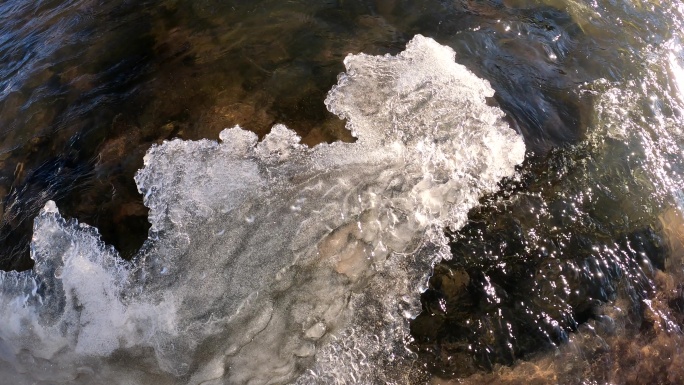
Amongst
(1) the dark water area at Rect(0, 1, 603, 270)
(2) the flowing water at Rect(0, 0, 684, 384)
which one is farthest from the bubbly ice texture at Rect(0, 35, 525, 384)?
(1) the dark water area at Rect(0, 1, 603, 270)

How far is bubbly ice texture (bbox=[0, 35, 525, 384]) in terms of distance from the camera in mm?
2400

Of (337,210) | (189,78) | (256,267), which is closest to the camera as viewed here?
(256,267)

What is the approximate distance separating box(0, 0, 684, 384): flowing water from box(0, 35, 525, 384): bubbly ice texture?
0.03ft

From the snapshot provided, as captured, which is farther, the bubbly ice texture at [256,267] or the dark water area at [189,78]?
the dark water area at [189,78]

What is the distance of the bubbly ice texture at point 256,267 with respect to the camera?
2.40 m

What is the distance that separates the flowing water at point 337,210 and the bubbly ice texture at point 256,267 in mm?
11

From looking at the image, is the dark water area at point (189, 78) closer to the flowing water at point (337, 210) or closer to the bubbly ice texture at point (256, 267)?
the flowing water at point (337, 210)

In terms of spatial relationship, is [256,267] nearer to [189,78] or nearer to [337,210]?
[337,210]

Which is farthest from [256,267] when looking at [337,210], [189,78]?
[189,78]

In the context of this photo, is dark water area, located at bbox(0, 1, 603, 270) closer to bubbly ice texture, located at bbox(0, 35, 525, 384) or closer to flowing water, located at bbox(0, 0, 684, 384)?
flowing water, located at bbox(0, 0, 684, 384)

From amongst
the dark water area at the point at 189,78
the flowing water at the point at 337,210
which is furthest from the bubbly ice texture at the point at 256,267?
the dark water area at the point at 189,78

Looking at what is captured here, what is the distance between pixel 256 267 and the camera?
8.17 feet

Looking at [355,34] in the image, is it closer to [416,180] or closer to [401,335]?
[416,180]

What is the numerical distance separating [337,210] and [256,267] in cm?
50
